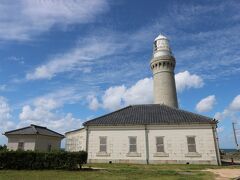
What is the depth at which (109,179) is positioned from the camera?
527 inches

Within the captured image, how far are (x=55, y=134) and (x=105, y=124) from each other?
10.0 m

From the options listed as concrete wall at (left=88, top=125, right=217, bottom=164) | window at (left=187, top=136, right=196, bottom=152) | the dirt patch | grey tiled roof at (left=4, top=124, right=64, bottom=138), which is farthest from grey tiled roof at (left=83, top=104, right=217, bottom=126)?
the dirt patch

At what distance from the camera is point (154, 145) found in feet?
83.4

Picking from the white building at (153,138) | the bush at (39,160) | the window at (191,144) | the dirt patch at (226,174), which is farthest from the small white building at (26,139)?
the dirt patch at (226,174)

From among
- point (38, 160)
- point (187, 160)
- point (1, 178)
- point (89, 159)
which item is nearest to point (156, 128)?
point (187, 160)

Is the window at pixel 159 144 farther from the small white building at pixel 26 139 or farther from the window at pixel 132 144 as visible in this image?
the small white building at pixel 26 139

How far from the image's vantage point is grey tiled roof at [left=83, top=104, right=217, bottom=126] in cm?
2577

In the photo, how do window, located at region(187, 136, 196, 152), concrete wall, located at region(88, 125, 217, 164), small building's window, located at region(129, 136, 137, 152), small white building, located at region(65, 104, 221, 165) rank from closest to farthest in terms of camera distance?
concrete wall, located at region(88, 125, 217, 164) → small white building, located at region(65, 104, 221, 165) → window, located at region(187, 136, 196, 152) → small building's window, located at region(129, 136, 137, 152)

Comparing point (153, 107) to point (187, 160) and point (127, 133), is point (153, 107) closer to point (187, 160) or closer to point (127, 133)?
point (127, 133)

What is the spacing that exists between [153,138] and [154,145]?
735mm

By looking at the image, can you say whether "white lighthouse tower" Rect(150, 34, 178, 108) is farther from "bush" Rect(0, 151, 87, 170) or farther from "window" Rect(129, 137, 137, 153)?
"bush" Rect(0, 151, 87, 170)

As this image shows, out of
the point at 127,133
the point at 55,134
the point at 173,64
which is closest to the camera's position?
the point at 127,133

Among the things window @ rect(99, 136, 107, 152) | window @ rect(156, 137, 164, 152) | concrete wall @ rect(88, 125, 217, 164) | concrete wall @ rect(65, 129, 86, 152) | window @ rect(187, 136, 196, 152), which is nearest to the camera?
concrete wall @ rect(88, 125, 217, 164)

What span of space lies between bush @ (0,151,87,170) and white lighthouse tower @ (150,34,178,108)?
73.6ft
